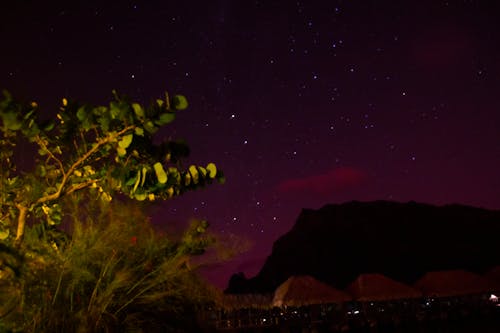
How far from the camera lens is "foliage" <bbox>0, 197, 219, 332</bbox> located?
272 cm

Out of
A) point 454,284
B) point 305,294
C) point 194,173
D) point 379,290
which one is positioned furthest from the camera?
point 454,284

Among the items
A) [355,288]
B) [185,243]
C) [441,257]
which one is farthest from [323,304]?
[441,257]

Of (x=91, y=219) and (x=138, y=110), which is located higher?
(x=138, y=110)

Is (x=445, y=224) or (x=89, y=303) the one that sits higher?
(x=445, y=224)

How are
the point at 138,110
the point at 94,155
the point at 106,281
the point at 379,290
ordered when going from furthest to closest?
the point at 379,290, the point at 106,281, the point at 94,155, the point at 138,110

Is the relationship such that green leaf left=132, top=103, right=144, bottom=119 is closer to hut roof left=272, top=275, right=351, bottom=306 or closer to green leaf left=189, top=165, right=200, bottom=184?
green leaf left=189, top=165, right=200, bottom=184

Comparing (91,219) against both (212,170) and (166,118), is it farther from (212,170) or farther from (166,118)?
(166,118)

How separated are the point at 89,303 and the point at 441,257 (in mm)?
54672

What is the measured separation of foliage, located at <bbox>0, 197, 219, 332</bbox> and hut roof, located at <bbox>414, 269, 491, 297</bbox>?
13649 mm

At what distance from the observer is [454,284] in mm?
15633

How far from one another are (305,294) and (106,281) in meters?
12.0

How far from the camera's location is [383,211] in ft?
207

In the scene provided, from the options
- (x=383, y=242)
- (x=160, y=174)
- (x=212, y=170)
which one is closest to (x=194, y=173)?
(x=212, y=170)

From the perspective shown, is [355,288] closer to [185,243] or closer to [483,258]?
[185,243]
